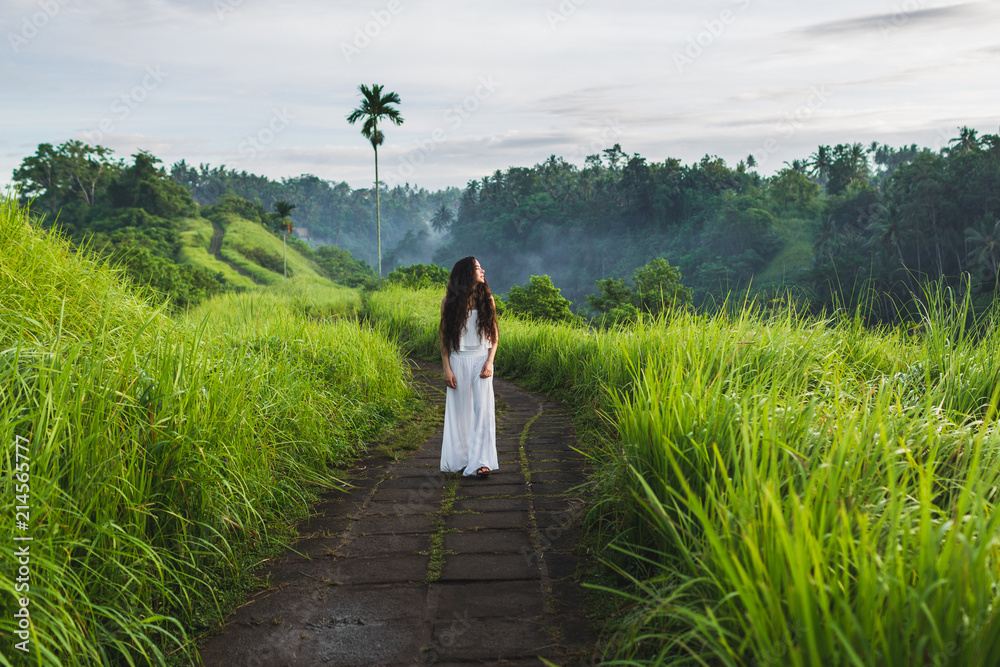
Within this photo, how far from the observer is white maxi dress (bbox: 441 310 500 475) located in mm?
4230

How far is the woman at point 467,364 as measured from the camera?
428 centimetres

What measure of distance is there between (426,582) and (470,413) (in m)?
1.73

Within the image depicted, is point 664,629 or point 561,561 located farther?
point 561,561

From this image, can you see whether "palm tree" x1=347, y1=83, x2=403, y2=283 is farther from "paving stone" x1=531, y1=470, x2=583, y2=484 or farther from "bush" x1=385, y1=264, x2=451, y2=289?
"paving stone" x1=531, y1=470, x2=583, y2=484

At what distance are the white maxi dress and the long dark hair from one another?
0.04m

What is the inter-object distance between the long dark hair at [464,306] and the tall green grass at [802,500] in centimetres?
114

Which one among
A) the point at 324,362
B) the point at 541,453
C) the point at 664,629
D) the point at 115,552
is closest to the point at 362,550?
the point at 115,552

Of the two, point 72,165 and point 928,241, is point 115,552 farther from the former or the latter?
point 72,165

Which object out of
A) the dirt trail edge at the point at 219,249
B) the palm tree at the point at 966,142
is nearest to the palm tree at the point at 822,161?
the palm tree at the point at 966,142

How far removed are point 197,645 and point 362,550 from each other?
90cm

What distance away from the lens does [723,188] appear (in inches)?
2454

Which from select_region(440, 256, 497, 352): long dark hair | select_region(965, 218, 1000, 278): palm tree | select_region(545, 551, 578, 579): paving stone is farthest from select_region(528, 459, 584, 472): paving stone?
select_region(965, 218, 1000, 278): palm tree

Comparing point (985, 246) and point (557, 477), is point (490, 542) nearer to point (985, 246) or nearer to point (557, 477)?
point (557, 477)

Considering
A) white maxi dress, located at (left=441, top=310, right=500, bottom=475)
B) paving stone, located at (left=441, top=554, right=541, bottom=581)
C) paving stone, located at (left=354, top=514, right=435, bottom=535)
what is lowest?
paving stone, located at (left=441, top=554, right=541, bottom=581)
